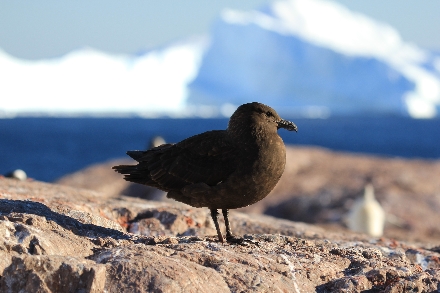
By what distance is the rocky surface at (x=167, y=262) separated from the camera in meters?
4.39

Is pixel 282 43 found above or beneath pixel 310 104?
above

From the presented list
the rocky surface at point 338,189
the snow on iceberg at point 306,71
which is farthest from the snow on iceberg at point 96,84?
the rocky surface at point 338,189

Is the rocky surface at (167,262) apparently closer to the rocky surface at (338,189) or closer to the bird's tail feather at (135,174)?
the bird's tail feather at (135,174)

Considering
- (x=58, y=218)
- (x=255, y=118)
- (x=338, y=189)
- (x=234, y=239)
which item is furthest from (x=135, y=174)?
(x=338, y=189)

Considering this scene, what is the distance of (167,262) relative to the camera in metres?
4.71

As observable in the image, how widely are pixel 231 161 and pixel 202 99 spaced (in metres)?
137

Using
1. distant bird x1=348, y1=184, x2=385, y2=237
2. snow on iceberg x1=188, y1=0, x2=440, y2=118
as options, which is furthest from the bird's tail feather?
snow on iceberg x1=188, y1=0, x2=440, y2=118

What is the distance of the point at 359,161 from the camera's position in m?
26.0

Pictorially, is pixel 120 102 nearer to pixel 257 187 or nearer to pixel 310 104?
pixel 310 104

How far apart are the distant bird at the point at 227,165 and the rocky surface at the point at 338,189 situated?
10.4 m

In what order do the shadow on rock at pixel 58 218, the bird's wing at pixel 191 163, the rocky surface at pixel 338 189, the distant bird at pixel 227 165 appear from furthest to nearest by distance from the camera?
the rocky surface at pixel 338 189 < the bird's wing at pixel 191 163 < the distant bird at pixel 227 165 < the shadow on rock at pixel 58 218

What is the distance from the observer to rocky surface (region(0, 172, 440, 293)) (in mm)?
4395

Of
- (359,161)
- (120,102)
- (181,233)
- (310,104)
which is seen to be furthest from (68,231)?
(120,102)

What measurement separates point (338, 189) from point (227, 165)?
50.9ft
